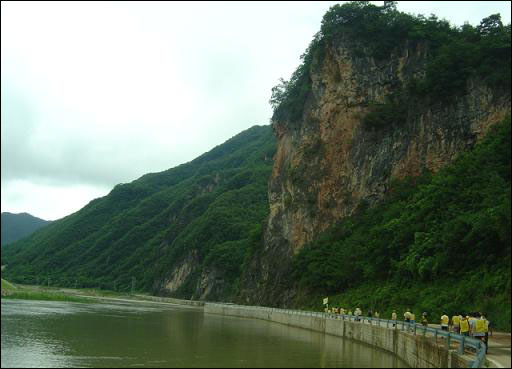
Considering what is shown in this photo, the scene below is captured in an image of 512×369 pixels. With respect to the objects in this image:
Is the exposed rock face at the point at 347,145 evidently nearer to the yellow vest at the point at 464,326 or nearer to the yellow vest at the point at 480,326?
the yellow vest at the point at 464,326

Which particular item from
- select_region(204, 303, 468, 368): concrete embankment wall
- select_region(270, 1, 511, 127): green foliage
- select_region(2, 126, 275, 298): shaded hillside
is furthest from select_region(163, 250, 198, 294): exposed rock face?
select_region(204, 303, 468, 368): concrete embankment wall

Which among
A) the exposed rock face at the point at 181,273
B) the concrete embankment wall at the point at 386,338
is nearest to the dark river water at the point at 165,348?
the concrete embankment wall at the point at 386,338

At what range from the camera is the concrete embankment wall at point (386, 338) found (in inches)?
872

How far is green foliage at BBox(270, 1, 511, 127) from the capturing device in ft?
191

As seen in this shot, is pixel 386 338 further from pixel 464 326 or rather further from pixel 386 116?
pixel 386 116

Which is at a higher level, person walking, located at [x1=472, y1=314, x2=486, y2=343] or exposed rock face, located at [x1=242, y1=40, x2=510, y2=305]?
exposed rock face, located at [x1=242, y1=40, x2=510, y2=305]

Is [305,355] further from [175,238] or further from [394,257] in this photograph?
[175,238]

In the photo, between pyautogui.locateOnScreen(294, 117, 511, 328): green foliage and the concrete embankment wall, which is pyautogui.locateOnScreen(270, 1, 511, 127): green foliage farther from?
the concrete embankment wall

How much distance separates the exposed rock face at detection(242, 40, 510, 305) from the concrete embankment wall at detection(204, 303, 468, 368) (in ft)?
49.6

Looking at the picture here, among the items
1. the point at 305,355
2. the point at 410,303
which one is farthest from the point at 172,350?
the point at 410,303

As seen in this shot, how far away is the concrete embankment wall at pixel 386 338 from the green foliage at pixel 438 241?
4.87m

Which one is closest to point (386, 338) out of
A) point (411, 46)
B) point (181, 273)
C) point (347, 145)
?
point (347, 145)

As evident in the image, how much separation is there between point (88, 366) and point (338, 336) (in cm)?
2289

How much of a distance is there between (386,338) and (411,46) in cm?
4682
